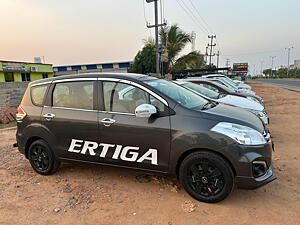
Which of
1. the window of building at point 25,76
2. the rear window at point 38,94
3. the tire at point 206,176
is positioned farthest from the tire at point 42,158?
the window of building at point 25,76

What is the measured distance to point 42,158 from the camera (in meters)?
3.79

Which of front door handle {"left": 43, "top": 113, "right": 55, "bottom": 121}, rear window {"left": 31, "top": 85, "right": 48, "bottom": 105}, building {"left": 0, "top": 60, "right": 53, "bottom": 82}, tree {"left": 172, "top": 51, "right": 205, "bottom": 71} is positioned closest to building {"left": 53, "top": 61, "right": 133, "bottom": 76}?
building {"left": 0, "top": 60, "right": 53, "bottom": 82}

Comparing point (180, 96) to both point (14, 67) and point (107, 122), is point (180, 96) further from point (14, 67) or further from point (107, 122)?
point (14, 67)

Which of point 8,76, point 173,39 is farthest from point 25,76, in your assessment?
point 173,39

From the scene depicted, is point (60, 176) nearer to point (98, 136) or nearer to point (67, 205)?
point (67, 205)

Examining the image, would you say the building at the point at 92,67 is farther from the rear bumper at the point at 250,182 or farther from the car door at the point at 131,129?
the rear bumper at the point at 250,182

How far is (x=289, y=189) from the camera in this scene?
3111 millimetres

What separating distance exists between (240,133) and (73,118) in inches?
94.0

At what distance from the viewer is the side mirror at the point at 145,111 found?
9.10 feet

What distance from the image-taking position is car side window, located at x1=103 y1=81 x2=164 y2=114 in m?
3.06

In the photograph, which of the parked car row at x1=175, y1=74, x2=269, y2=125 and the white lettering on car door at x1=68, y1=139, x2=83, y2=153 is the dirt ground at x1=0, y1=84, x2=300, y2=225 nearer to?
the white lettering on car door at x1=68, y1=139, x2=83, y2=153

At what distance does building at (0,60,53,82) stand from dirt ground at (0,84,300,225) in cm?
3230

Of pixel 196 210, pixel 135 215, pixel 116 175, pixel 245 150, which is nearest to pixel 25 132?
pixel 116 175

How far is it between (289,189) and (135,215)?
221 centimetres
